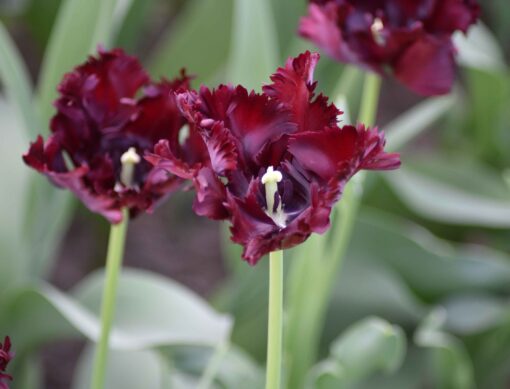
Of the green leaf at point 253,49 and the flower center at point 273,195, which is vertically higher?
the green leaf at point 253,49

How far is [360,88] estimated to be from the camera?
1.29 m

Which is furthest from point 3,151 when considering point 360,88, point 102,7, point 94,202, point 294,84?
point 294,84

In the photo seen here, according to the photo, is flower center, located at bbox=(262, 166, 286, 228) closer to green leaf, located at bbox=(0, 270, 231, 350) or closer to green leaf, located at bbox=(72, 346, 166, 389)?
green leaf, located at bbox=(0, 270, 231, 350)

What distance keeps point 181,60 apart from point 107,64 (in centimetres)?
69

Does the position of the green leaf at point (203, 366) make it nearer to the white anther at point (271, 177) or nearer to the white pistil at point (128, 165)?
the white pistil at point (128, 165)

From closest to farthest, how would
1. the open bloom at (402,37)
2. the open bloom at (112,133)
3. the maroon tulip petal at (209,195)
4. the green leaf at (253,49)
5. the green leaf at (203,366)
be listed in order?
the maroon tulip petal at (209,195) < the open bloom at (112,133) < the open bloom at (402,37) < the green leaf at (203,366) < the green leaf at (253,49)

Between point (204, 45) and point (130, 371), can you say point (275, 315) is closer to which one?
point (130, 371)

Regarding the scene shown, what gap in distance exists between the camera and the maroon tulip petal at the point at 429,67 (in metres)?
0.82

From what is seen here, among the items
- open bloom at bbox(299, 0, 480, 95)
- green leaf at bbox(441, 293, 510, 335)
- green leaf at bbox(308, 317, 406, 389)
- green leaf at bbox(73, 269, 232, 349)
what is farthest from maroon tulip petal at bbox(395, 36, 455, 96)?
green leaf at bbox(441, 293, 510, 335)

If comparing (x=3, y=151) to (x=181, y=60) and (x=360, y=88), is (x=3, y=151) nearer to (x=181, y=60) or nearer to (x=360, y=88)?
(x=181, y=60)

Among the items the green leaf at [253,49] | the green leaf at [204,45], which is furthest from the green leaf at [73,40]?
the green leaf at [204,45]

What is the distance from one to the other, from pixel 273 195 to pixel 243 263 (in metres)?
0.50

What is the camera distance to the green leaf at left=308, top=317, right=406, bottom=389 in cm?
85

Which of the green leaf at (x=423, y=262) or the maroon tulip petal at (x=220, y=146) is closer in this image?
the maroon tulip petal at (x=220, y=146)
